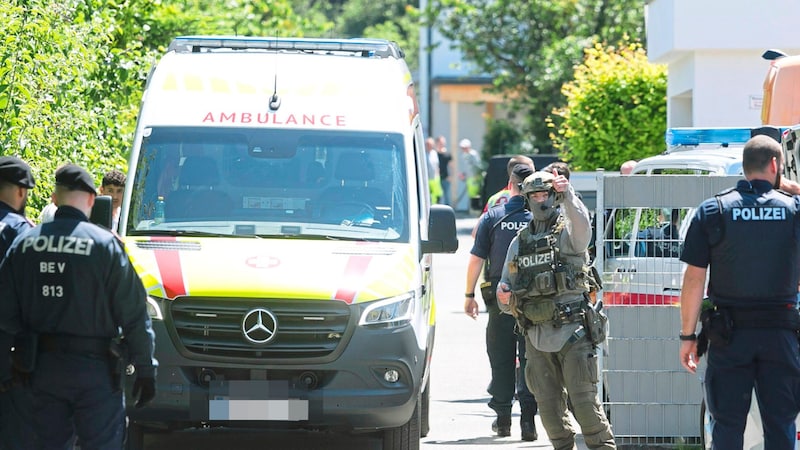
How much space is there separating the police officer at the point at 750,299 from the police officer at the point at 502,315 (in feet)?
10.4

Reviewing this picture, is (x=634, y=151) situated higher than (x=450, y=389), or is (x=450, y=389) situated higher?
(x=634, y=151)

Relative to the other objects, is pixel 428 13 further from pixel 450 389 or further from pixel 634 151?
pixel 450 389

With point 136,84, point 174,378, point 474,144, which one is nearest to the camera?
point 174,378

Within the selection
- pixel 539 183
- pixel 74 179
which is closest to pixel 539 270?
pixel 539 183

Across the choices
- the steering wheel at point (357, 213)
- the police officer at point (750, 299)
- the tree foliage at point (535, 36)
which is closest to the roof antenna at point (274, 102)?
the steering wheel at point (357, 213)

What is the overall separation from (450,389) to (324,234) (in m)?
3.95

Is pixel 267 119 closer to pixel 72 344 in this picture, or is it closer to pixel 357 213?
pixel 357 213

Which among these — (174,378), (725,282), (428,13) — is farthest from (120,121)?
(428,13)

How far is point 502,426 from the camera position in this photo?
10.2 meters

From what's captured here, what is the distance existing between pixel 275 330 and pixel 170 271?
0.69m

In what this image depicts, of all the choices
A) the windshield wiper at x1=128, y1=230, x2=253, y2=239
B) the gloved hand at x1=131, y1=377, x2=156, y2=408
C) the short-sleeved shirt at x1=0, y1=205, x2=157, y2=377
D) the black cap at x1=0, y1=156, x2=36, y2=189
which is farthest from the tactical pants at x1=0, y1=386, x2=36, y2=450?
the windshield wiper at x1=128, y1=230, x2=253, y2=239

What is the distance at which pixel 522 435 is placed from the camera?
33.2 ft

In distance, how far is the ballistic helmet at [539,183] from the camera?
8.08m

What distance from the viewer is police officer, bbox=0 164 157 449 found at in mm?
6398
